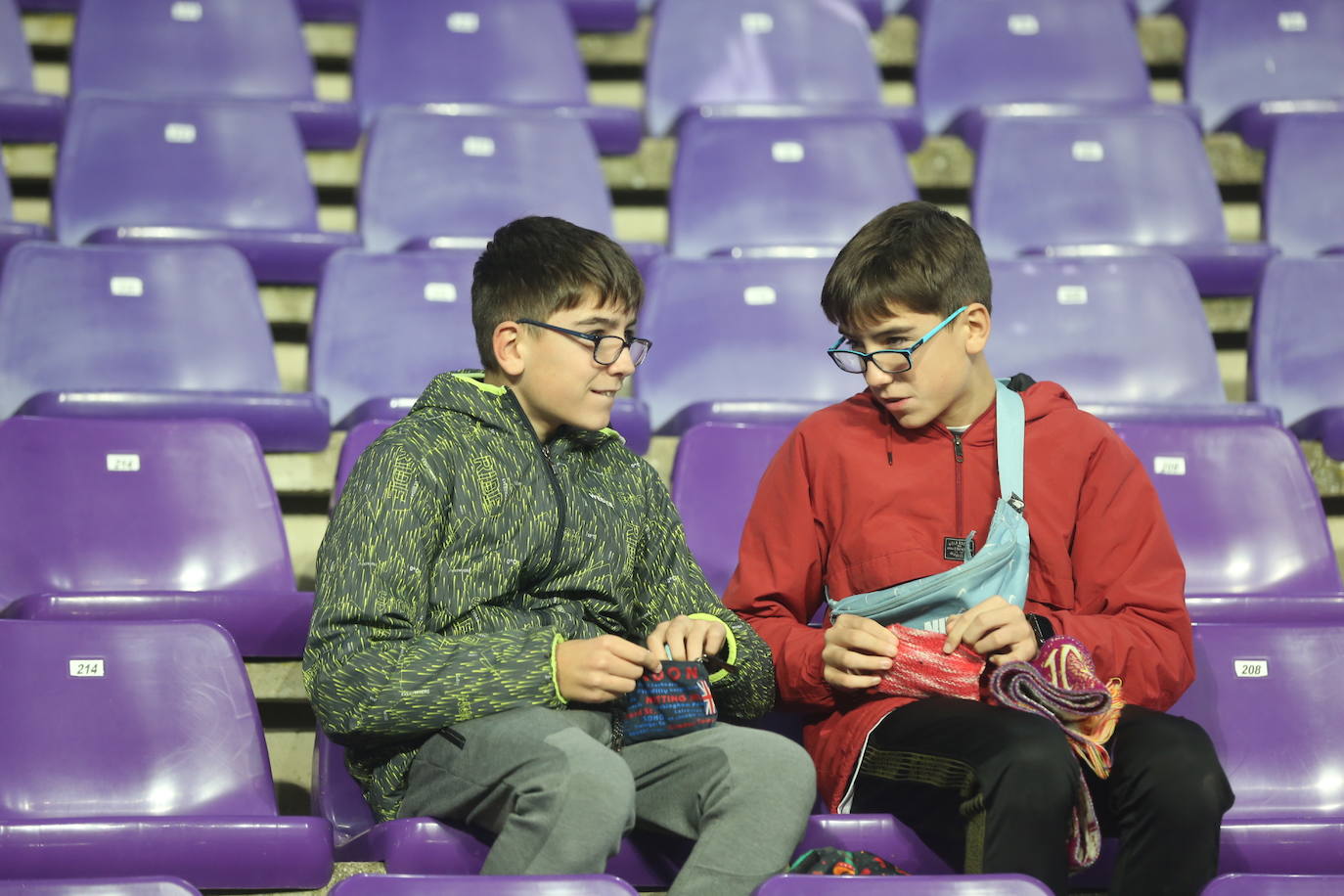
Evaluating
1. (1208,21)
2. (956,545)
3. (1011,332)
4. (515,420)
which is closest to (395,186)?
(1011,332)

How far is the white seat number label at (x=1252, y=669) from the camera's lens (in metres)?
2.08

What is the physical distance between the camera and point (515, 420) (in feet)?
6.31

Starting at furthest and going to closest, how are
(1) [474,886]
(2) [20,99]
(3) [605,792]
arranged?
(2) [20,99] < (3) [605,792] < (1) [474,886]

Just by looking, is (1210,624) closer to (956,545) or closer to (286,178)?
(956,545)

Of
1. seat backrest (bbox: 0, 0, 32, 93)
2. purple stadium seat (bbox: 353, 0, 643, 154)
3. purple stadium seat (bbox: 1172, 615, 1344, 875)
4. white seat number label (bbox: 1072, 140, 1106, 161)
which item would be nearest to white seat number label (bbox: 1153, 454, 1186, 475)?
purple stadium seat (bbox: 1172, 615, 1344, 875)

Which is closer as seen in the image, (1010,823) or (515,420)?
(1010,823)

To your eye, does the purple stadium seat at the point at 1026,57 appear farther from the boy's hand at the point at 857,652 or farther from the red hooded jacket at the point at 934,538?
the boy's hand at the point at 857,652

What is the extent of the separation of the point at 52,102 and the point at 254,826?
97.0 inches

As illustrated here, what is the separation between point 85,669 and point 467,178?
1.78 meters

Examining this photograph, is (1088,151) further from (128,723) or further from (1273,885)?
(128,723)

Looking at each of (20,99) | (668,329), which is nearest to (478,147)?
(668,329)

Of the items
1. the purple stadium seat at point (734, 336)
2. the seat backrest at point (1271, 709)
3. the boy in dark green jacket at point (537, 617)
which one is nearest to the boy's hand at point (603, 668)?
the boy in dark green jacket at point (537, 617)

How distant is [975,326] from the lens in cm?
207

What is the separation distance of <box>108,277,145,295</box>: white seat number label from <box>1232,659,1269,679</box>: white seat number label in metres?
2.04
